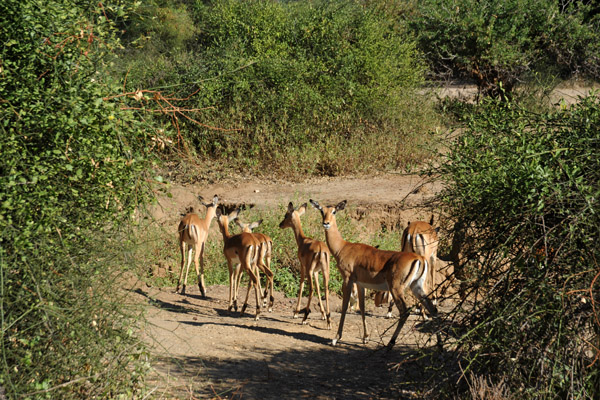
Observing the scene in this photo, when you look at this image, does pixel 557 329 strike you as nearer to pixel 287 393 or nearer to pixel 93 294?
pixel 287 393

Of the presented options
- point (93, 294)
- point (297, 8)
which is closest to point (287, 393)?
point (93, 294)

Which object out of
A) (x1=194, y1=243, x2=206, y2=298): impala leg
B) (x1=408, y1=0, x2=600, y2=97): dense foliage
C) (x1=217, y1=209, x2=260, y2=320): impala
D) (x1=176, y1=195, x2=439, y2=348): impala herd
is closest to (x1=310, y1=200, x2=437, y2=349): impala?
(x1=176, y1=195, x2=439, y2=348): impala herd

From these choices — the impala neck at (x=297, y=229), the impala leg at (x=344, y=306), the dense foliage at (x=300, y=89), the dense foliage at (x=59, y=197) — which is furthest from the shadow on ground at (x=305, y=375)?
the dense foliage at (x=300, y=89)

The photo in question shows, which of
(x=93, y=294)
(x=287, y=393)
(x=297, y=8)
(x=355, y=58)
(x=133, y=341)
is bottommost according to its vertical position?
(x=287, y=393)

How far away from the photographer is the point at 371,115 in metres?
18.0

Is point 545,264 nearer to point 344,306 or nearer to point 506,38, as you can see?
point 344,306

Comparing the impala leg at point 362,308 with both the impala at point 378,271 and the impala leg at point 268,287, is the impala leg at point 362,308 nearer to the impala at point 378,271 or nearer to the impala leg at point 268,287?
the impala at point 378,271

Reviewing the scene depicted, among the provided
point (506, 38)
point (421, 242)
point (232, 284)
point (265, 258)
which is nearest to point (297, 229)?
point (265, 258)

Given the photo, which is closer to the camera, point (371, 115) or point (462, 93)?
point (371, 115)

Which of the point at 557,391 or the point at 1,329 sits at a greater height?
the point at 1,329

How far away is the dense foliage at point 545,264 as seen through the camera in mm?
5113

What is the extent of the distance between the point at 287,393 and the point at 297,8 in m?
15.7

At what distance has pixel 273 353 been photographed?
327 inches

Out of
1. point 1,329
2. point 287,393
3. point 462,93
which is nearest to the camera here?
point 1,329
